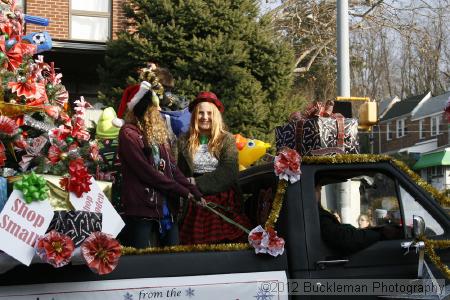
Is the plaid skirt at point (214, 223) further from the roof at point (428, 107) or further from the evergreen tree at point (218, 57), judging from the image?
the roof at point (428, 107)

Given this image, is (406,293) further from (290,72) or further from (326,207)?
(290,72)

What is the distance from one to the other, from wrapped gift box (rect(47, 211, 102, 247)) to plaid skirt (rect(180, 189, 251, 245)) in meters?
0.99

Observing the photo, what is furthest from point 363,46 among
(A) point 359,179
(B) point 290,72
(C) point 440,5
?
(A) point 359,179

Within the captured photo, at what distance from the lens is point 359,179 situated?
14.7 ft

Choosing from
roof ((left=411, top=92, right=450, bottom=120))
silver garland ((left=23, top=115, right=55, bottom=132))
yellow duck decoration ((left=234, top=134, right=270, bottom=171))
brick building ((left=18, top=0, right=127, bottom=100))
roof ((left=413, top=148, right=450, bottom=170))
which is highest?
roof ((left=411, top=92, right=450, bottom=120))

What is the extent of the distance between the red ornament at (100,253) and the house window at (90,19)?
39.0 feet

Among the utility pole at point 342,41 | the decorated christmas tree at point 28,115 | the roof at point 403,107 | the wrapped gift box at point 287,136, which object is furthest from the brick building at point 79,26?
the roof at point 403,107

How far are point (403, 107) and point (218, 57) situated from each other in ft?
142

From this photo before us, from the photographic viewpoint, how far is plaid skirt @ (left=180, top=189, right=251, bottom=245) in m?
4.36

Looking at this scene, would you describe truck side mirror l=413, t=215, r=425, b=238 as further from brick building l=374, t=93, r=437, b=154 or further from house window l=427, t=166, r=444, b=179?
brick building l=374, t=93, r=437, b=154

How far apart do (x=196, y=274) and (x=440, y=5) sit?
16935 mm

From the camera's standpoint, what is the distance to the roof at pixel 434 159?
41469 mm

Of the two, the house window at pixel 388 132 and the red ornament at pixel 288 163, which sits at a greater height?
the house window at pixel 388 132

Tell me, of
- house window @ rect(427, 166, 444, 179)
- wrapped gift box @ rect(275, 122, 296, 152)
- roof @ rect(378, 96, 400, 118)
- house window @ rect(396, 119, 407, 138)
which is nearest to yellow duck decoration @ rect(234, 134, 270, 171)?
wrapped gift box @ rect(275, 122, 296, 152)
